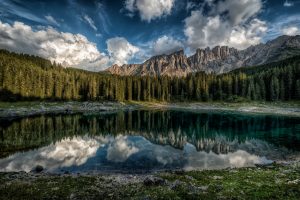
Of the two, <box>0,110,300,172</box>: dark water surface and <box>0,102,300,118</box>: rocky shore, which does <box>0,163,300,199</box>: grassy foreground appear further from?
<box>0,102,300,118</box>: rocky shore

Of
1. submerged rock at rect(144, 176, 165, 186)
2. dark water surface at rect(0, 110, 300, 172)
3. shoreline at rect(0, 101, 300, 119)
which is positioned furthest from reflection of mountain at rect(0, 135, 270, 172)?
shoreline at rect(0, 101, 300, 119)

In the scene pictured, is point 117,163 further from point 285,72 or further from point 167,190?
point 285,72

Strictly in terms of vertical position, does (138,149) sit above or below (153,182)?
below

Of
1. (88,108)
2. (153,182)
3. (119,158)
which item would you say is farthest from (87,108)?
(153,182)

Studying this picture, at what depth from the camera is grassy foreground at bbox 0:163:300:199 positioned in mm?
14570

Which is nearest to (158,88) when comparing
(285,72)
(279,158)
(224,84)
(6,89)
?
(224,84)

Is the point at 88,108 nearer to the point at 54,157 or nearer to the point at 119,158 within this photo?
the point at 54,157

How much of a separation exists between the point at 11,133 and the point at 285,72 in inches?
5569

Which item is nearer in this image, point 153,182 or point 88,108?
point 153,182

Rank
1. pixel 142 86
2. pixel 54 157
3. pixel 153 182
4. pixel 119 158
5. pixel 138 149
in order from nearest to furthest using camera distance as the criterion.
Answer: pixel 153 182 → pixel 54 157 → pixel 119 158 → pixel 138 149 → pixel 142 86

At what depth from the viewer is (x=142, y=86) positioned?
15450cm

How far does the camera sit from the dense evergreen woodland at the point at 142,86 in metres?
111

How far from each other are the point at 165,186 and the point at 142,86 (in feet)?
456

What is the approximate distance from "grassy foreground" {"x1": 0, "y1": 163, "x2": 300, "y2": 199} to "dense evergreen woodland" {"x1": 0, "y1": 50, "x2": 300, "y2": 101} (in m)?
100
